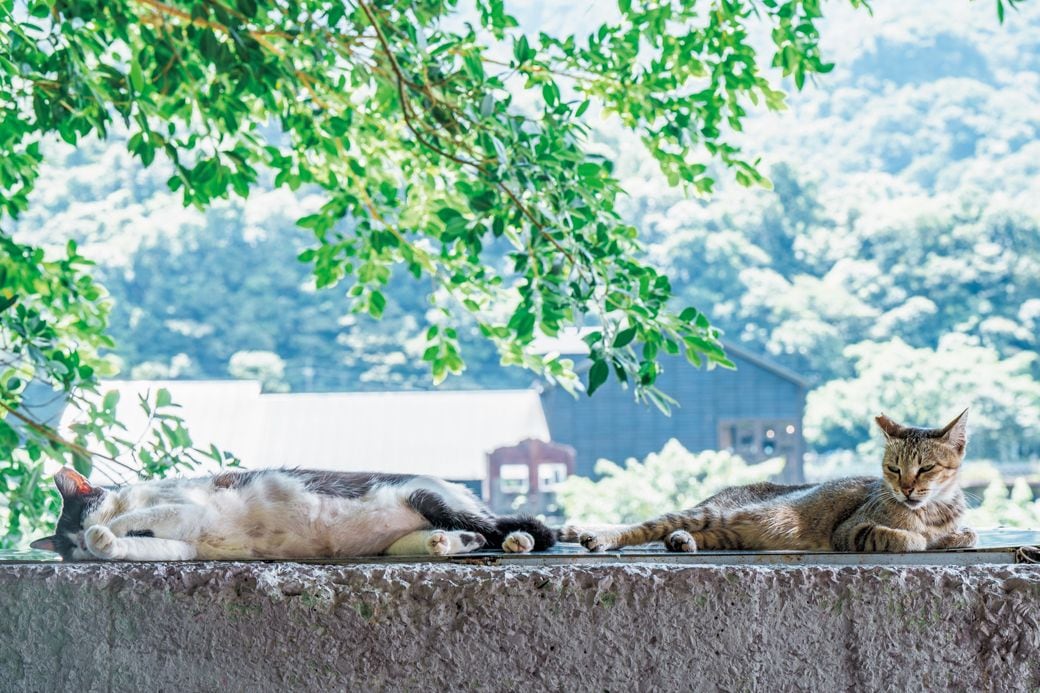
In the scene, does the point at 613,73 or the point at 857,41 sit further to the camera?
the point at 857,41

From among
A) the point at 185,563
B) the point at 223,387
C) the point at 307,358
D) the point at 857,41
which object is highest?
the point at 857,41

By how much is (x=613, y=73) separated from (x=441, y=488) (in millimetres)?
1116

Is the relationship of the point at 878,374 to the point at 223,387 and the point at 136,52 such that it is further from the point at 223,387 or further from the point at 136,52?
the point at 136,52

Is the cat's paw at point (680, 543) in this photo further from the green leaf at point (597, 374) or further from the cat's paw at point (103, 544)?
the cat's paw at point (103, 544)

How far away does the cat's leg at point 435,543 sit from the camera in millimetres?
1398

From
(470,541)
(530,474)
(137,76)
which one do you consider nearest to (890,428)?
(470,541)

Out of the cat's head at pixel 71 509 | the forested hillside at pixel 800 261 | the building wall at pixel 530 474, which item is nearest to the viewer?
the cat's head at pixel 71 509

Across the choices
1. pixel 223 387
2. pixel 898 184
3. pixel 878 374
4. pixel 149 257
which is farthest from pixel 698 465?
pixel 149 257

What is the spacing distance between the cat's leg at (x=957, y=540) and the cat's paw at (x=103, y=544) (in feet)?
3.39

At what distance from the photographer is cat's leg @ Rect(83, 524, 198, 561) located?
4.36ft

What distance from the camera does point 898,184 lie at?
1600cm

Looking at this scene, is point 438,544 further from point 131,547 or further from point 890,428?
point 890,428

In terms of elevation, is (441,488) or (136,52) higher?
(136,52)

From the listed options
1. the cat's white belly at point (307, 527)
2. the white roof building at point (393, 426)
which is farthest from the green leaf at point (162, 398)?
the white roof building at point (393, 426)
